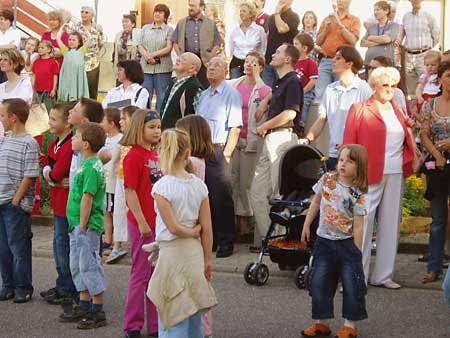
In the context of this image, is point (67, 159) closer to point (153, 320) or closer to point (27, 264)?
point (27, 264)

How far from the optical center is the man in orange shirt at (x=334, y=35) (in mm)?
14448

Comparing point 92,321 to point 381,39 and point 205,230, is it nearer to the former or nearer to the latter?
point 205,230

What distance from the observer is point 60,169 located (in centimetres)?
905

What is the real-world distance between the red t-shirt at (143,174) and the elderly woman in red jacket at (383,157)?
268 cm

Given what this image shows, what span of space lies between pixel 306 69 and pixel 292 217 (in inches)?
168

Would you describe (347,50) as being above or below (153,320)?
above

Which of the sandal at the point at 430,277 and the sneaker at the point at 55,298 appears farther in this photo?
the sandal at the point at 430,277

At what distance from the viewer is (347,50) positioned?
10.7 metres

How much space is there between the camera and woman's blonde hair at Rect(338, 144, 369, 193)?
817 cm

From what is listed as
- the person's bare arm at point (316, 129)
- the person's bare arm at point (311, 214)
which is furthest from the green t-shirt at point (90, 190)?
the person's bare arm at point (316, 129)

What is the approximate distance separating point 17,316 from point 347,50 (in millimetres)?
4282

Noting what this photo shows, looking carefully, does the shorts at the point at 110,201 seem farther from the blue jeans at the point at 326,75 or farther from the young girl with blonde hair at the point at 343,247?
the blue jeans at the point at 326,75

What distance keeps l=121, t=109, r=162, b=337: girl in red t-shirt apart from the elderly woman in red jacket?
2.65 metres

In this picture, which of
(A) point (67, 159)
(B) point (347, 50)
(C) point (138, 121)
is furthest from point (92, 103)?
(B) point (347, 50)
